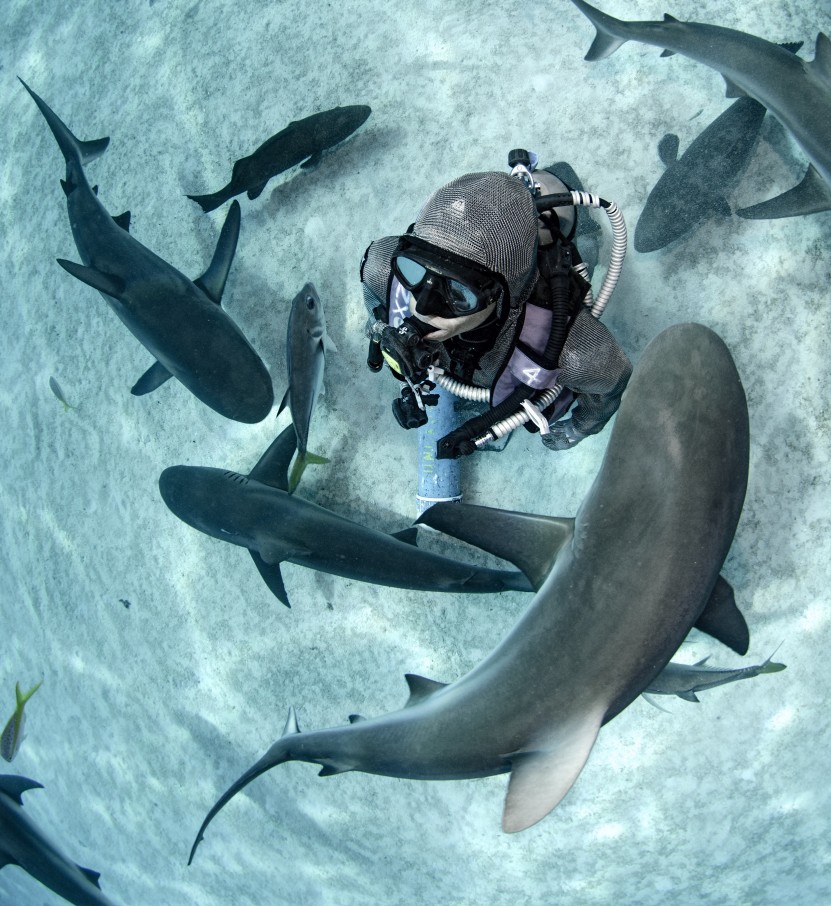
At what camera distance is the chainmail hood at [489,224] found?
6.73ft

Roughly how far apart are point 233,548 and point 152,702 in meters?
1.17

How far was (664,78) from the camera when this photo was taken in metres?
3.35

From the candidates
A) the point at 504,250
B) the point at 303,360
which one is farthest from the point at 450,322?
the point at 303,360

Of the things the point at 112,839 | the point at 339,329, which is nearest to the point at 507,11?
the point at 339,329

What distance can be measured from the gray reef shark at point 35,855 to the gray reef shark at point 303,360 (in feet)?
8.33

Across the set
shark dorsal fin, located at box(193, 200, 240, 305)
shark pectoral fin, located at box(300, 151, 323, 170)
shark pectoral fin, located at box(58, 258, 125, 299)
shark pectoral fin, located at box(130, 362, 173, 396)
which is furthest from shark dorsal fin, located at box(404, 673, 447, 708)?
shark pectoral fin, located at box(300, 151, 323, 170)

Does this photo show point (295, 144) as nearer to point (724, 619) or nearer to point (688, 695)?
point (724, 619)

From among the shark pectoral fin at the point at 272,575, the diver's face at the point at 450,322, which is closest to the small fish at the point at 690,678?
the diver's face at the point at 450,322

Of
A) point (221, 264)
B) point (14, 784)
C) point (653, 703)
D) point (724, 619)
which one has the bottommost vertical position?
point (14, 784)

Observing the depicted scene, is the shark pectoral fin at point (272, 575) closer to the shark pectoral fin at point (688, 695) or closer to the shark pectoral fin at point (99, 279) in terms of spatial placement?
the shark pectoral fin at point (99, 279)

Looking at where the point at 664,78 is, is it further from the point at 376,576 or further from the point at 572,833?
the point at 572,833

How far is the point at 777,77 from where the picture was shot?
2.84 meters

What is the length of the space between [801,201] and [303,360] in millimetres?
2327

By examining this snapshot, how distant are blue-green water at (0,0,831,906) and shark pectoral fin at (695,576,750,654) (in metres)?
0.63
